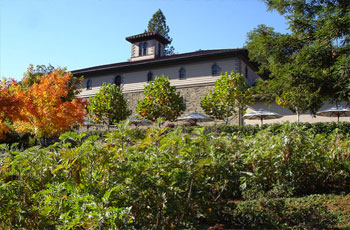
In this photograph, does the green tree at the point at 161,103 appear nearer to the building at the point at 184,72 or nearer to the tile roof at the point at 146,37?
the building at the point at 184,72

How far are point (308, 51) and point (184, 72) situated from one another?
17791mm

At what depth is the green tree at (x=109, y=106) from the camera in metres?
24.2

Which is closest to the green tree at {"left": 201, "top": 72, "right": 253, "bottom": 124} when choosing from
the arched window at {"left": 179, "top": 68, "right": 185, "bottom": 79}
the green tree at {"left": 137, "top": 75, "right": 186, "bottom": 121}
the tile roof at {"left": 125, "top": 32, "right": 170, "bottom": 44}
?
the green tree at {"left": 137, "top": 75, "right": 186, "bottom": 121}

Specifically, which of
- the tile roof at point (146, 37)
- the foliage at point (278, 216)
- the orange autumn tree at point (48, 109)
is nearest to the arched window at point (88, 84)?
the tile roof at point (146, 37)

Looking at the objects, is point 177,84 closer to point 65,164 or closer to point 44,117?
point 44,117

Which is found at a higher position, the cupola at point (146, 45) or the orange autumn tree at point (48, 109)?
the cupola at point (146, 45)

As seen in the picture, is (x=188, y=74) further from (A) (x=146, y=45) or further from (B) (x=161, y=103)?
(A) (x=146, y=45)

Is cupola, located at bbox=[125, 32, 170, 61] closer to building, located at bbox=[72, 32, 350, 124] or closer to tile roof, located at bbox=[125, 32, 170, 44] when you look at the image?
tile roof, located at bbox=[125, 32, 170, 44]

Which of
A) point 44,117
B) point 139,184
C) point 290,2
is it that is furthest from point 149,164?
point 44,117

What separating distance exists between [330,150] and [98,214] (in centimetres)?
433

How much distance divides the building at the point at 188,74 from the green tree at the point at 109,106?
412 centimetres

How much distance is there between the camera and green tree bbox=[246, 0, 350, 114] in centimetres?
857

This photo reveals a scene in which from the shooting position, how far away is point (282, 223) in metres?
3.50

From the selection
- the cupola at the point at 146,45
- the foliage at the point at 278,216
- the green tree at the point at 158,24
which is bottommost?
the foliage at the point at 278,216
